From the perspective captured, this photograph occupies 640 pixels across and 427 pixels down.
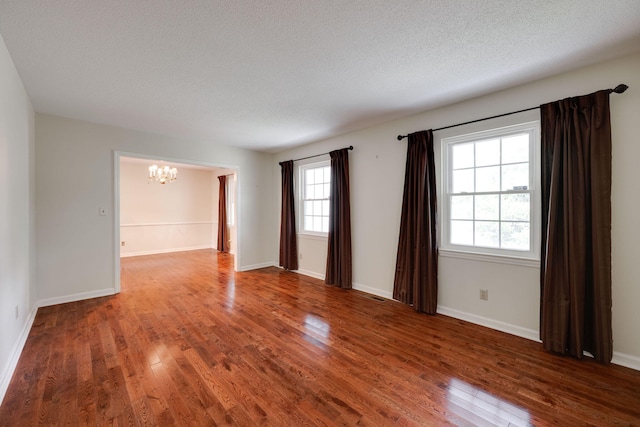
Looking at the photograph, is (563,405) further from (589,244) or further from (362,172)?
(362,172)

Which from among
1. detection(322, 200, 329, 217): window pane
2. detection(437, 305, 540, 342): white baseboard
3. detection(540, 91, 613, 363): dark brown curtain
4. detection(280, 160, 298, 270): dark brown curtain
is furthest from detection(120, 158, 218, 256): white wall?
detection(540, 91, 613, 363): dark brown curtain

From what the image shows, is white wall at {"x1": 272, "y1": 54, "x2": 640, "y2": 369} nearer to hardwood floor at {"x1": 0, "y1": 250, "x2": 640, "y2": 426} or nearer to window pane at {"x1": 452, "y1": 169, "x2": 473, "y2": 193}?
hardwood floor at {"x1": 0, "y1": 250, "x2": 640, "y2": 426}

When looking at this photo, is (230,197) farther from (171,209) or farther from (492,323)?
(492,323)

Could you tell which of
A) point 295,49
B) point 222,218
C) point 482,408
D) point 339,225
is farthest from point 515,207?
point 222,218

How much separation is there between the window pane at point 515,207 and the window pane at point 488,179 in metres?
0.15

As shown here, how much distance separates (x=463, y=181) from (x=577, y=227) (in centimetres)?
112

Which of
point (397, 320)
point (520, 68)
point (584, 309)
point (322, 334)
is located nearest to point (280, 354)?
point (322, 334)

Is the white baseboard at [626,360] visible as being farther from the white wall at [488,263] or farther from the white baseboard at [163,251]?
the white baseboard at [163,251]

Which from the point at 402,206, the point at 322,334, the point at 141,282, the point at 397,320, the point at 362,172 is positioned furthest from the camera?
the point at 141,282

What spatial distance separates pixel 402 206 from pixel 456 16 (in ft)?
6.96

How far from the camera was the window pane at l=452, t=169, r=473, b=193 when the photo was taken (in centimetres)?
310

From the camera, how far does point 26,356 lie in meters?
2.30

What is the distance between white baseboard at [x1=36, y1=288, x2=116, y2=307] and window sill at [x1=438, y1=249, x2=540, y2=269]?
460 cm

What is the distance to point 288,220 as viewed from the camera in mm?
5332
